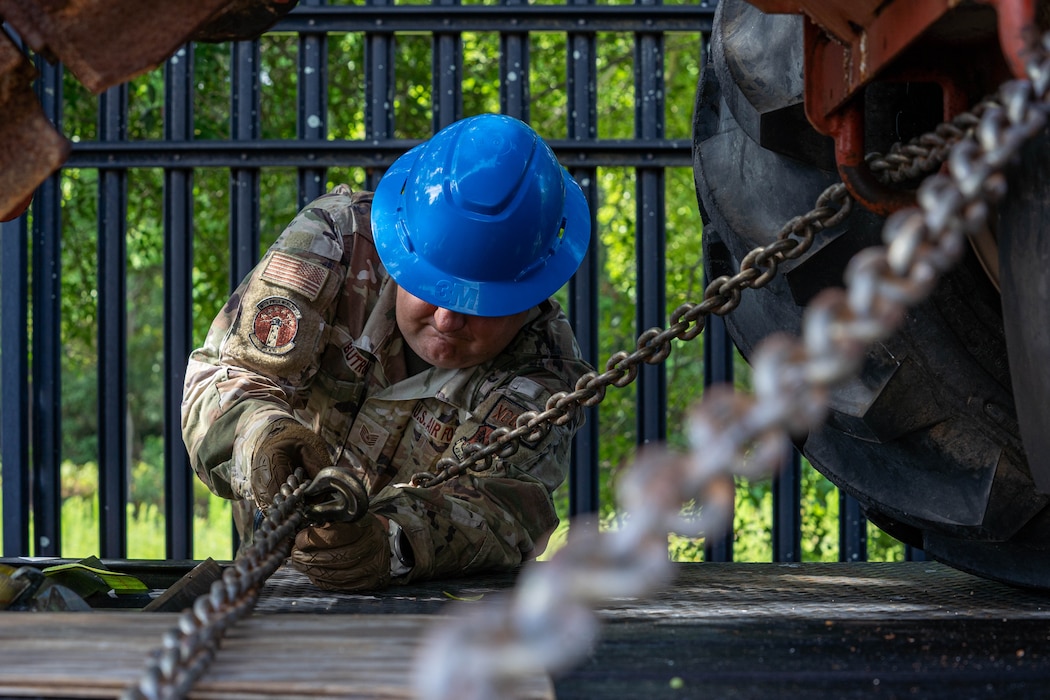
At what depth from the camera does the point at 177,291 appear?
348 cm

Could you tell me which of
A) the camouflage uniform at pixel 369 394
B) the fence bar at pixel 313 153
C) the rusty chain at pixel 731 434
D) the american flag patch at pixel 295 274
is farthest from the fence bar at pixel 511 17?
the rusty chain at pixel 731 434

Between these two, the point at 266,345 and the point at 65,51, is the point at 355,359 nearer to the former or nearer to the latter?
the point at 266,345

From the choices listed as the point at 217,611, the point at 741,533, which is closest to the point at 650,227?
the point at 217,611

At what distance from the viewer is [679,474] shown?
21.5 inches

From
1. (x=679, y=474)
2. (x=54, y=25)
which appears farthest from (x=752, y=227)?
(x=679, y=474)

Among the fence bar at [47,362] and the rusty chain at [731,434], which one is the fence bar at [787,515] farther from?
the rusty chain at [731,434]

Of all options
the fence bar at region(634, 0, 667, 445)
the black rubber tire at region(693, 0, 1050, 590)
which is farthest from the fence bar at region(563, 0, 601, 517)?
the black rubber tire at region(693, 0, 1050, 590)

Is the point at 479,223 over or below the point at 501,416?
over

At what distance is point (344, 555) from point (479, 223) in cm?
77

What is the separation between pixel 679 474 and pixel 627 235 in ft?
20.5

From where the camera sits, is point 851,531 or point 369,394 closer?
point 369,394

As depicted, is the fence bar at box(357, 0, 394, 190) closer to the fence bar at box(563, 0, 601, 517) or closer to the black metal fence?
the black metal fence

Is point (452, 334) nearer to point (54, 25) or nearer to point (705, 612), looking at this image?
point (705, 612)

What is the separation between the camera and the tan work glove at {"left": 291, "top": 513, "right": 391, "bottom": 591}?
1.95 m
